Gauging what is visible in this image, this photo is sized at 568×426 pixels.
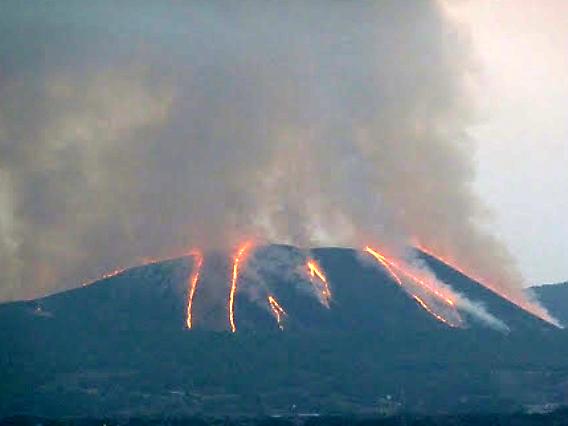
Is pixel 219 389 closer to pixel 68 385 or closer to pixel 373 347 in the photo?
pixel 68 385

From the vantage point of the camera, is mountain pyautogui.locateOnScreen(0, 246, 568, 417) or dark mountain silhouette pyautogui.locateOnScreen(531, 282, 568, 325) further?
dark mountain silhouette pyautogui.locateOnScreen(531, 282, 568, 325)

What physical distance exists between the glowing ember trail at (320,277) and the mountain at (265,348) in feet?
2.49

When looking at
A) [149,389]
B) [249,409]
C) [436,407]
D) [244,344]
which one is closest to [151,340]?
[244,344]

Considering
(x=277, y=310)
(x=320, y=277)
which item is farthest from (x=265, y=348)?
(x=320, y=277)

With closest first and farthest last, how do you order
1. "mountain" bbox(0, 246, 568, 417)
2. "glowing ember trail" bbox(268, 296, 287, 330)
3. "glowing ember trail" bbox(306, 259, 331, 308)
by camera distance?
"mountain" bbox(0, 246, 568, 417)
"glowing ember trail" bbox(268, 296, 287, 330)
"glowing ember trail" bbox(306, 259, 331, 308)

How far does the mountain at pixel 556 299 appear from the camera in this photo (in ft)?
536

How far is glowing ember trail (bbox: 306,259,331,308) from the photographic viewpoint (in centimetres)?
14550

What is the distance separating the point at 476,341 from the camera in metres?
130

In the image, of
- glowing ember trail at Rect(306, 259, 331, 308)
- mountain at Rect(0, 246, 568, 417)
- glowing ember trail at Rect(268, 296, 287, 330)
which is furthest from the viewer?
glowing ember trail at Rect(306, 259, 331, 308)

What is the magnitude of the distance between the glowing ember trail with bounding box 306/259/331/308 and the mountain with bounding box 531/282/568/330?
33.4 m

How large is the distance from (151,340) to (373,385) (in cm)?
3070

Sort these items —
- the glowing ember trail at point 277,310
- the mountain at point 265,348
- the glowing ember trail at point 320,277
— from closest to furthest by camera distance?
the mountain at point 265,348 < the glowing ember trail at point 277,310 < the glowing ember trail at point 320,277

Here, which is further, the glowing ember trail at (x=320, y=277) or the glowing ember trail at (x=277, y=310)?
the glowing ember trail at (x=320, y=277)

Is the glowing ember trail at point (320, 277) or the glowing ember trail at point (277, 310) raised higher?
the glowing ember trail at point (320, 277)
